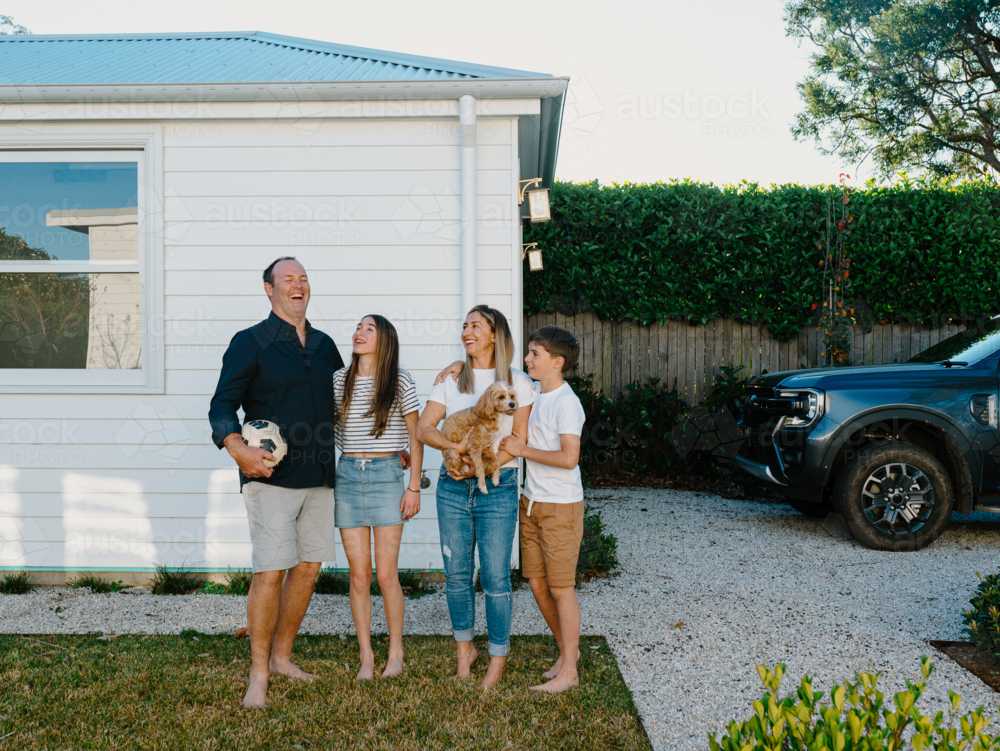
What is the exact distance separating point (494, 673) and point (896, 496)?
381 cm

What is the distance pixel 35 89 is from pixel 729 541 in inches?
238

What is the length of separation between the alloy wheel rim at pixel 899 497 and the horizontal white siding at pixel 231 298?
3.20 m

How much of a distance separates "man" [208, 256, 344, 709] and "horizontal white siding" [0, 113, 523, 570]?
1.42 metres

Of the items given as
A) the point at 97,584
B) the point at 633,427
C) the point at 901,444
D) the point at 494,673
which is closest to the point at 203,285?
the point at 97,584

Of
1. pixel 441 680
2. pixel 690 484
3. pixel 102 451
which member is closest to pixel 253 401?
pixel 441 680

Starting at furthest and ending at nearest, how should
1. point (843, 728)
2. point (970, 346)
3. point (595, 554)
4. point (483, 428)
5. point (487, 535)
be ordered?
point (970, 346) < point (595, 554) < point (487, 535) < point (483, 428) < point (843, 728)

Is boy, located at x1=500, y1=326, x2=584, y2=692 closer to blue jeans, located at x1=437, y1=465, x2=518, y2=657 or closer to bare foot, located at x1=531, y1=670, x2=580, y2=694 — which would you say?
bare foot, located at x1=531, y1=670, x2=580, y2=694

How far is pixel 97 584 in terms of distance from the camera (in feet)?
15.1

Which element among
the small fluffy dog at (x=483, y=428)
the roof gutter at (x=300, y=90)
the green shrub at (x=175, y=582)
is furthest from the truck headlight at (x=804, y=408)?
the green shrub at (x=175, y=582)

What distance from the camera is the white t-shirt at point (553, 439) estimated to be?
3.02 m

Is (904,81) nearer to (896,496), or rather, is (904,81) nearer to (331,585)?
(896,496)

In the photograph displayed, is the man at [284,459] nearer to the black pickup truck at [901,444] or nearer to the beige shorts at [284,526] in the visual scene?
the beige shorts at [284,526]

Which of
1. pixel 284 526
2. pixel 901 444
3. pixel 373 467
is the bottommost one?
pixel 284 526

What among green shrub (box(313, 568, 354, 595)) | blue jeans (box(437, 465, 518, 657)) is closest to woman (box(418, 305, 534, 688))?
blue jeans (box(437, 465, 518, 657))
